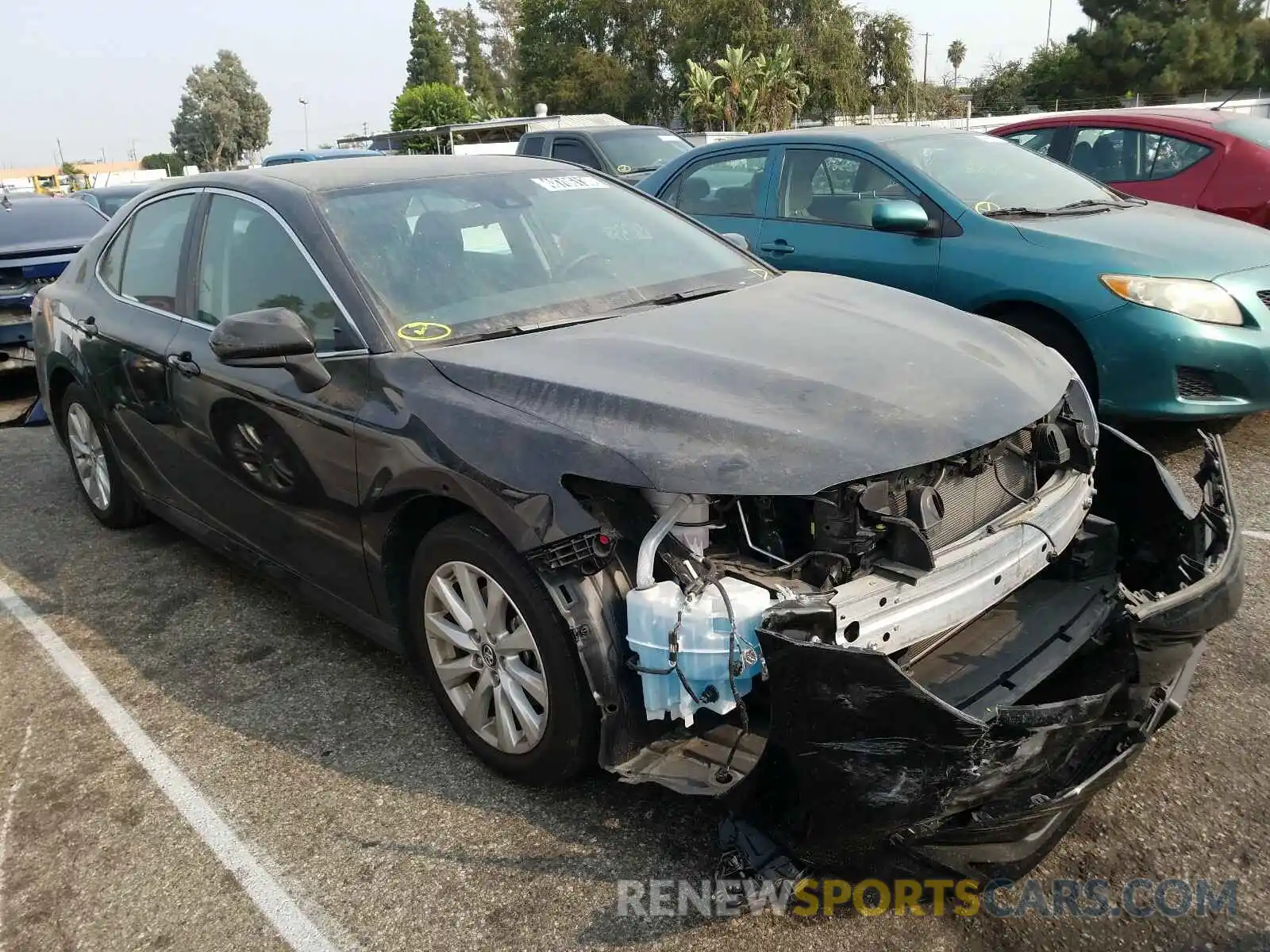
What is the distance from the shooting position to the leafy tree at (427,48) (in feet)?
273

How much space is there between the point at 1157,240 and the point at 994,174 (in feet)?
3.52

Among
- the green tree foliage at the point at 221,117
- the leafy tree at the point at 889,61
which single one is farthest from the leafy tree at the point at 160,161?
the leafy tree at the point at 889,61

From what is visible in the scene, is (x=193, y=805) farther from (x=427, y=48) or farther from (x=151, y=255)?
(x=427, y=48)

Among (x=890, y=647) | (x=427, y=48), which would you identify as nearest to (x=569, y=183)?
(x=890, y=647)

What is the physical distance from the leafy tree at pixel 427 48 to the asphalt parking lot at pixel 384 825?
87249 mm

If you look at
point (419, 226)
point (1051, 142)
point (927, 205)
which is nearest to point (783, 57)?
point (1051, 142)

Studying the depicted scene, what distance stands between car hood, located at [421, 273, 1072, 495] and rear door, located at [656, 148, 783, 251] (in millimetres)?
Answer: 3265

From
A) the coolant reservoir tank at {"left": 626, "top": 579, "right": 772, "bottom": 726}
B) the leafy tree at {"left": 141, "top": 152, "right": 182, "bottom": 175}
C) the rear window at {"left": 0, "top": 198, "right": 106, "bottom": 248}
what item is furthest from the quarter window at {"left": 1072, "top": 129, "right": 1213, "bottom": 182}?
the leafy tree at {"left": 141, "top": 152, "right": 182, "bottom": 175}

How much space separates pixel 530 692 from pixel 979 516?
1.25m

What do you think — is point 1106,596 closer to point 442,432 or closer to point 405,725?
→ point 442,432

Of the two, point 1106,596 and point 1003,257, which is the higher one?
point 1003,257

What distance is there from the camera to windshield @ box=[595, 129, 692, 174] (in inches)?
461

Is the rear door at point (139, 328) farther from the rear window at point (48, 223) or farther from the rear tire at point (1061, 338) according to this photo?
the rear window at point (48, 223)

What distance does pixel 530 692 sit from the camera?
2.62 metres
